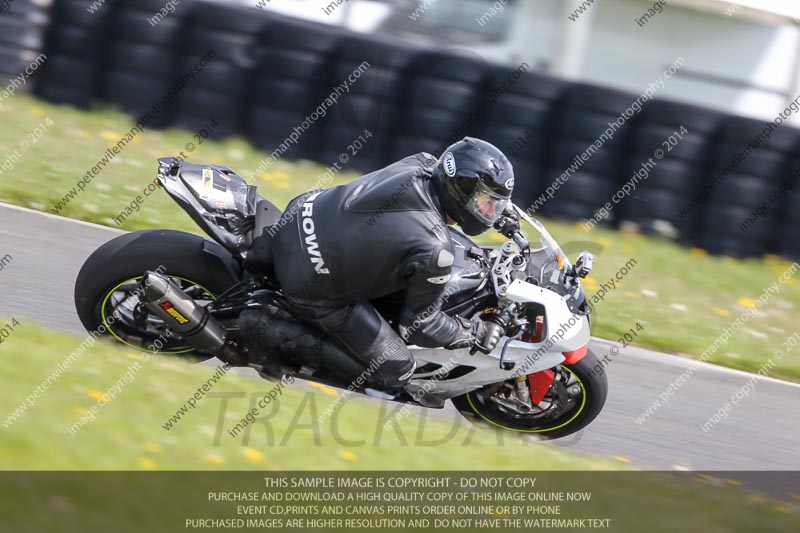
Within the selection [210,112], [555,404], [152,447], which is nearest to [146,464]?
[152,447]

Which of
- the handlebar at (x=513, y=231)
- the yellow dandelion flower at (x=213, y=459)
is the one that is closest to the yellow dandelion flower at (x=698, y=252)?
the handlebar at (x=513, y=231)

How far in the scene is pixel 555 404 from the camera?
18.9 feet

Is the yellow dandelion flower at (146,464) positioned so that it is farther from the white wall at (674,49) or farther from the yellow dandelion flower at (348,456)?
the white wall at (674,49)

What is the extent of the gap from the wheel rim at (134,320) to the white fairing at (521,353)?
4.02ft

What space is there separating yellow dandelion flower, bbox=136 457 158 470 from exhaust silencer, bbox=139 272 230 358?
129 centimetres

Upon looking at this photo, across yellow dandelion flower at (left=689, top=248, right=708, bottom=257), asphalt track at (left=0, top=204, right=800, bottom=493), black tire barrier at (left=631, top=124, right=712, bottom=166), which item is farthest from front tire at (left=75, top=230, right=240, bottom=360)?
yellow dandelion flower at (left=689, top=248, right=708, bottom=257)

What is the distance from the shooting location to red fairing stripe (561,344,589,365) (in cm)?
548

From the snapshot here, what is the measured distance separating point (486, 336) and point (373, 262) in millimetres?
744

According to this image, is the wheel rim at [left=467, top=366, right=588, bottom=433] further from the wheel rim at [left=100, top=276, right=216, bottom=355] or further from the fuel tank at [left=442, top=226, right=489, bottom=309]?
the wheel rim at [left=100, top=276, right=216, bottom=355]

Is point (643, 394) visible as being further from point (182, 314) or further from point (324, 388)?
point (182, 314)

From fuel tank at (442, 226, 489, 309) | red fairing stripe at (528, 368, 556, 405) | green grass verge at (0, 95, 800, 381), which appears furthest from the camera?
green grass verge at (0, 95, 800, 381)

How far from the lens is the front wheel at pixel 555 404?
567 cm

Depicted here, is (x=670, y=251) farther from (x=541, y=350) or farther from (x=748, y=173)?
(x=541, y=350)
